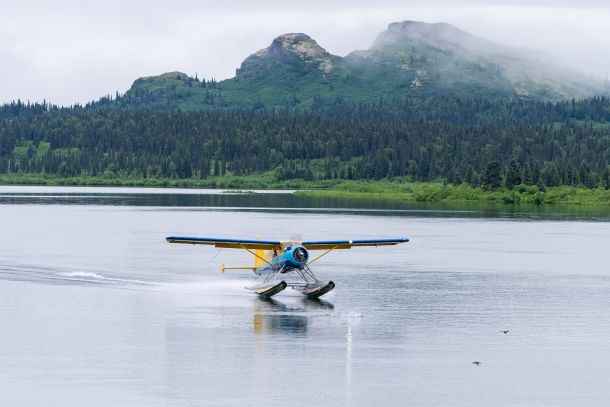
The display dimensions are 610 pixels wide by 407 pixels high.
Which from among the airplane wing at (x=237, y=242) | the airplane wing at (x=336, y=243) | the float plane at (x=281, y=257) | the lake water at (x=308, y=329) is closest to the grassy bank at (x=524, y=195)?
the lake water at (x=308, y=329)

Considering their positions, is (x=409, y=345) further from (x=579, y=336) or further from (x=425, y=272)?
(x=425, y=272)

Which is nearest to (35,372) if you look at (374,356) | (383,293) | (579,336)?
(374,356)

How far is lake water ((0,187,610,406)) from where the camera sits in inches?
1041

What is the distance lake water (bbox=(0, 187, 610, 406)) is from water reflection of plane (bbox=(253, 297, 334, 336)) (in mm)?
78

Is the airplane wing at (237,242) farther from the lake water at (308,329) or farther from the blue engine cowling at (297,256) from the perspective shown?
the blue engine cowling at (297,256)

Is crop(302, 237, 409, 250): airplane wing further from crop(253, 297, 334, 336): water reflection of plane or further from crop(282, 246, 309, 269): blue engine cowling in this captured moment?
crop(253, 297, 334, 336): water reflection of plane

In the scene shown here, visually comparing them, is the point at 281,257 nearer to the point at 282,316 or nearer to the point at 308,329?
the point at 282,316

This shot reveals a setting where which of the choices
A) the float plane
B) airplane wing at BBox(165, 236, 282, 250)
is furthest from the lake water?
airplane wing at BBox(165, 236, 282, 250)

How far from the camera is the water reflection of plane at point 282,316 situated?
3544 cm

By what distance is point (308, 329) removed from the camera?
117ft

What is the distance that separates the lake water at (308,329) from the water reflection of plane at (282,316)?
0.26 ft

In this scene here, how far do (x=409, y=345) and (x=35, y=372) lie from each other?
1133cm

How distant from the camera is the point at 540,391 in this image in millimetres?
26766

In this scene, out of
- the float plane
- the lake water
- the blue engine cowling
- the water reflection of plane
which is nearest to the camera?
the lake water
